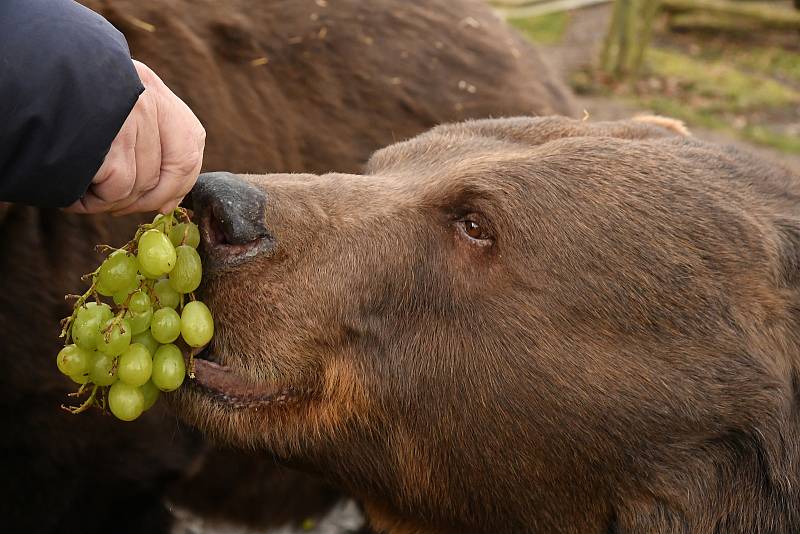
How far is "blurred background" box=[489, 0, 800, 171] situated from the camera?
13523 millimetres

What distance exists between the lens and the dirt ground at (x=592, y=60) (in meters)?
12.3

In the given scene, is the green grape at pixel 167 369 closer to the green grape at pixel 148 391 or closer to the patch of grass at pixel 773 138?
the green grape at pixel 148 391

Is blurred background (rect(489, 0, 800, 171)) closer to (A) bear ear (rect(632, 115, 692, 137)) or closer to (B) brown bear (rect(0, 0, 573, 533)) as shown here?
(B) brown bear (rect(0, 0, 573, 533))

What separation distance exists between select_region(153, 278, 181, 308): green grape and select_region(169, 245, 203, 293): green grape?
2 cm

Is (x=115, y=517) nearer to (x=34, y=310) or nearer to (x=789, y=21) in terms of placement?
(x=34, y=310)

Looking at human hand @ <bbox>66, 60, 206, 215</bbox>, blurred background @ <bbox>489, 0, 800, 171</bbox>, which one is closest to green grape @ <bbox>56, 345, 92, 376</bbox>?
human hand @ <bbox>66, 60, 206, 215</bbox>

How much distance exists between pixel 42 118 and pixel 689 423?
1.90 m

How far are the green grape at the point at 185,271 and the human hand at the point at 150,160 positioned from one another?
0.14 meters

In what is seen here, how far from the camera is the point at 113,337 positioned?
2598 millimetres

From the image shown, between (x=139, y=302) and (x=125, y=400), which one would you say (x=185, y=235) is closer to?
(x=139, y=302)

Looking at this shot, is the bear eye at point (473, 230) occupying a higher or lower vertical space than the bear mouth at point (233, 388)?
higher

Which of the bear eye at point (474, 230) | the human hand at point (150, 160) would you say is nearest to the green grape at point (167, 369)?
the human hand at point (150, 160)

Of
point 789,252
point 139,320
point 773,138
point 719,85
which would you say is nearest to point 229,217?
point 139,320

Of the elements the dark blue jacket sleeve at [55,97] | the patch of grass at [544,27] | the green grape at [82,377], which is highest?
the dark blue jacket sleeve at [55,97]
